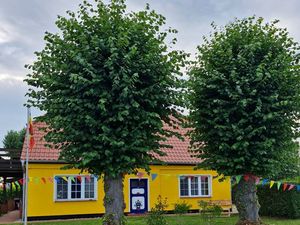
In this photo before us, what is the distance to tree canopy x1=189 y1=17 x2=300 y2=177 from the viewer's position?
12.3m

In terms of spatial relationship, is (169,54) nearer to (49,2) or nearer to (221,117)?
(221,117)

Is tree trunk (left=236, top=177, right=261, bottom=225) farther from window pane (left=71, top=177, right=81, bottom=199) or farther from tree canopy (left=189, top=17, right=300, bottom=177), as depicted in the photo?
window pane (left=71, top=177, right=81, bottom=199)

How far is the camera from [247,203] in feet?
42.5

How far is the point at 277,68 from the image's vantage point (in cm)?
1263

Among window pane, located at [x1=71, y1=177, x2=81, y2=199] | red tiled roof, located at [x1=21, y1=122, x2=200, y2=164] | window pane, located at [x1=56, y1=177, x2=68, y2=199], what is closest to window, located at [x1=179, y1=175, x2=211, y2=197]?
red tiled roof, located at [x1=21, y1=122, x2=200, y2=164]

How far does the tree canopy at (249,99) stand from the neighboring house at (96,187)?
4421mm

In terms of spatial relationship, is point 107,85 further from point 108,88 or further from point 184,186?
point 184,186

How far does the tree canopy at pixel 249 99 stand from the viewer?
40.5ft

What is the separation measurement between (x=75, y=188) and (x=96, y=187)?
1043 mm

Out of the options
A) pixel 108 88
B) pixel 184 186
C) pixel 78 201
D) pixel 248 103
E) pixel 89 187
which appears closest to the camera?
pixel 108 88

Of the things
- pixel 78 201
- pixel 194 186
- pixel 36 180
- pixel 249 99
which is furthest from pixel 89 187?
pixel 249 99

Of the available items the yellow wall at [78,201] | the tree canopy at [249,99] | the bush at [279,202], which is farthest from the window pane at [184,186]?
the tree canopy at [249,99]

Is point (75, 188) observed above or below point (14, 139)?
below

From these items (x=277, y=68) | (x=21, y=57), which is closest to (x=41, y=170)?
(x=21, y=57)
